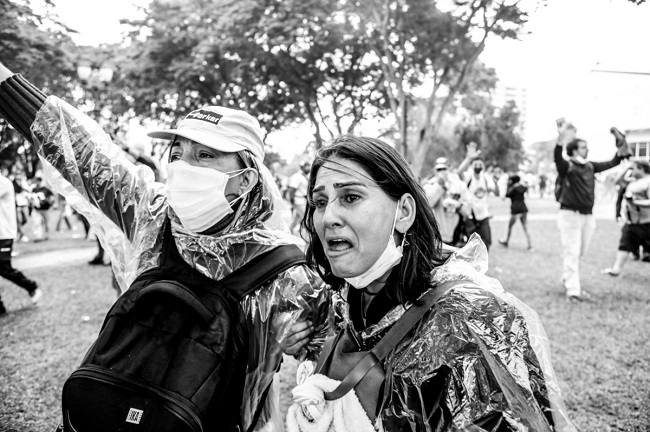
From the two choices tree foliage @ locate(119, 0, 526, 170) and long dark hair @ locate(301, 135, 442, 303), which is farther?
tree foliage @ locate(119, 0, 526, 170)

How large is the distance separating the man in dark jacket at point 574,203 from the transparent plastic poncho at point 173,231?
529 centimetres

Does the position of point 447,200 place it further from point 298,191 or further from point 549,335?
point 298,191

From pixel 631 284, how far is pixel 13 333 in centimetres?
833

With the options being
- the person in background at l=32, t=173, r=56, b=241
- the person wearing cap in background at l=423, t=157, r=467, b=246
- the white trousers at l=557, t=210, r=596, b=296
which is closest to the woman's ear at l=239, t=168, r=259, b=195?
the person wearing cap in background at l=423, t=157, r=467, b=246

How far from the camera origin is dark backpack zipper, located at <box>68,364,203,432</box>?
4.65ft

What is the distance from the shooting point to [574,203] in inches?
251

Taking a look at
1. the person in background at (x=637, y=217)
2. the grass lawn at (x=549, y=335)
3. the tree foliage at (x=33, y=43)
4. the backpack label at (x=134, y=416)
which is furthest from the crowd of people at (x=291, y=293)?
the person in background at (x=637, y=217)

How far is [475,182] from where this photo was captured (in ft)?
28.7

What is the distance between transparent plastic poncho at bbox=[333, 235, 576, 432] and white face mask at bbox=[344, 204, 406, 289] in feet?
0.64

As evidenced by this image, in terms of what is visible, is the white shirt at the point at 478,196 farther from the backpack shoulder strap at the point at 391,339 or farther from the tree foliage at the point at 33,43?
the backpack shoulder strap at the point at 391,339

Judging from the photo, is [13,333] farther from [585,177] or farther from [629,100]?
[629,100]

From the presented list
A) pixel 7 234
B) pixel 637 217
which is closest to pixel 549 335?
pixel 637 217

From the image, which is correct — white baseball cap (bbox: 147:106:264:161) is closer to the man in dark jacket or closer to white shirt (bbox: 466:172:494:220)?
the man in dark jacket

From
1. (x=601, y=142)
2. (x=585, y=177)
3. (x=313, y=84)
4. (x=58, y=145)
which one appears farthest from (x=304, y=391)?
(x=601, y=142)
